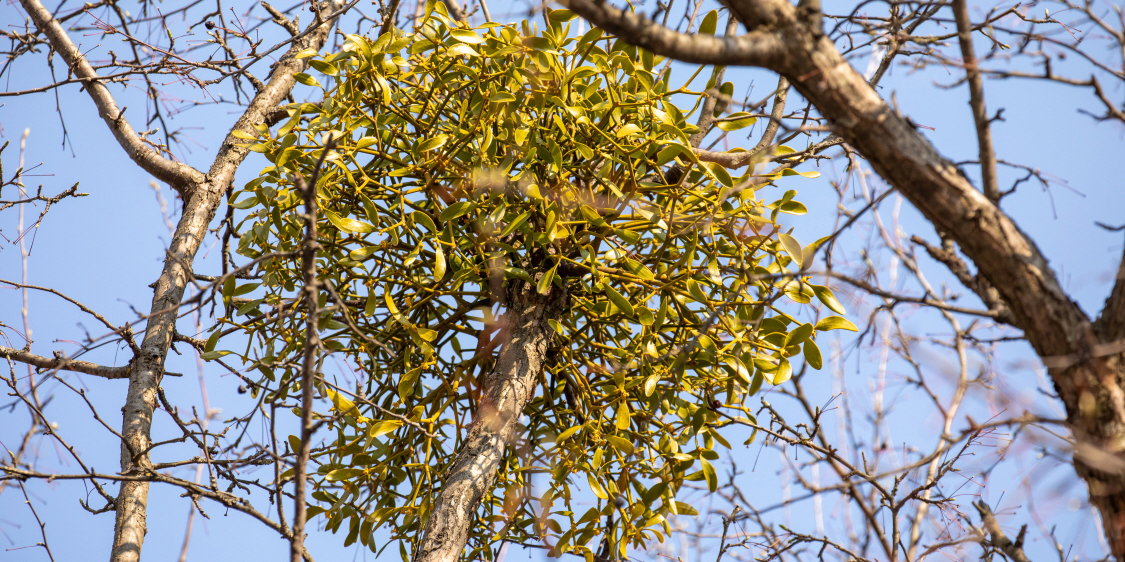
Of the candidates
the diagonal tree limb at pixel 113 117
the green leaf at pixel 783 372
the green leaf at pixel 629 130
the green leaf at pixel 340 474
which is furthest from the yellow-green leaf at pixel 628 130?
the diagonal tree limb at pixel 113 117

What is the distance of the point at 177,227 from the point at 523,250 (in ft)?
2.16

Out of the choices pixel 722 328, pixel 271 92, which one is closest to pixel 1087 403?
pixel 722 328

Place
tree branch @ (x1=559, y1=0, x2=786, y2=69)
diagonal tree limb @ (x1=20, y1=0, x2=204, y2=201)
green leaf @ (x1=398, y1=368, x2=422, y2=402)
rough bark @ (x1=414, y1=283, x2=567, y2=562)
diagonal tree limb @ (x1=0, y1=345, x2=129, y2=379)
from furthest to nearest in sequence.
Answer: diagonal tree limb @ (x1=20, y1=0, x2=204, y2=201)
diagonal tree limb @ (x1=0, y1=345, x2=129, y2=379)
green leaf @ (x1=398, y1=368, x2=422, y2=402)
rough bark @ (x1=414, y1=283, x2=567, y2=562)
tree branch @ (x1=559, y1=0, x2=786, y2=69)

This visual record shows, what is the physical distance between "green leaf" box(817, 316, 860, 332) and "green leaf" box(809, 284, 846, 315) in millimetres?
12

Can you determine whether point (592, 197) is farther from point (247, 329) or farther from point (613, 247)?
point (247, 329)

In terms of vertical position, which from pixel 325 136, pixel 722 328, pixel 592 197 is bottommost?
pixel 722 328

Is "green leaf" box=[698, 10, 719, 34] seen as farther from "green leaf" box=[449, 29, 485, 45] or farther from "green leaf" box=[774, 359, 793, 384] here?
"green leaf" box=[774, 359, 793, 384]

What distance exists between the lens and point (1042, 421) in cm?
61

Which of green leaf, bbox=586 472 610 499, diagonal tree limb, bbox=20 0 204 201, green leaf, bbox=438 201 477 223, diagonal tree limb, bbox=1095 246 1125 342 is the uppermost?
diagonal tree limb, bbox=20 0 204 201

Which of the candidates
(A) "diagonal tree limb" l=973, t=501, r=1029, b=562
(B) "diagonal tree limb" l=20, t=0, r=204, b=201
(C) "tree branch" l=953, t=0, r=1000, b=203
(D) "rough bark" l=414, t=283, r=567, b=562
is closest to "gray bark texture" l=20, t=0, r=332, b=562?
(B) "diagonal tree limb" l=20, t=0, r=204, b=201

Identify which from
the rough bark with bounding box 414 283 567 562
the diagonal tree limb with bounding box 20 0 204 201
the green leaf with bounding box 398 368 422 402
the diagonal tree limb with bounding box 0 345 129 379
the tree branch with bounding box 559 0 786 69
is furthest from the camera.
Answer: the diagonal tree limb with bounding box 20 0 204 201

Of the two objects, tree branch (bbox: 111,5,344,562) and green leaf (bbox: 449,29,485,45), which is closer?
green leaf (bbox: 449,29,485,45)

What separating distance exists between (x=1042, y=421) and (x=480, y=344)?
741 mm

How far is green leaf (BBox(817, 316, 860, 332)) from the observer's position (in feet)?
3.27
